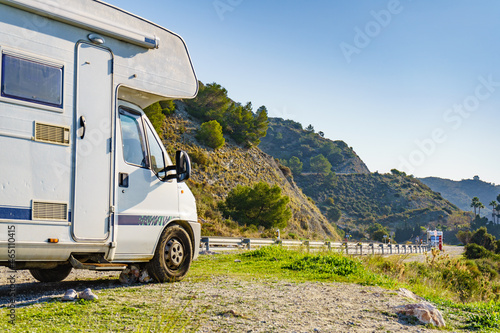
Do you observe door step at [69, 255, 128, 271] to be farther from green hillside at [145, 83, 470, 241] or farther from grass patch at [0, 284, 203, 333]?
green hillside at [145, 83, 470, 241]

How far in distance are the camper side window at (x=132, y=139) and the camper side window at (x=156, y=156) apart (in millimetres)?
179

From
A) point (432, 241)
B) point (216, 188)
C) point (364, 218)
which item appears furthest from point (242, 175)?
point (364, 218)

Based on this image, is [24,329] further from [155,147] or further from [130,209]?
[155,147]

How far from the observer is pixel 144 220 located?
7.06 metres

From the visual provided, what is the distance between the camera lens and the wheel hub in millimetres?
7582

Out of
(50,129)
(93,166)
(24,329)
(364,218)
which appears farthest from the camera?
(364,218)

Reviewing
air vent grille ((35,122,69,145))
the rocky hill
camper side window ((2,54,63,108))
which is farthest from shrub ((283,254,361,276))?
the rocky hill

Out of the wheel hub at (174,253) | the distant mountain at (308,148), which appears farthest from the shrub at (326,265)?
the distant mountain at (308,148)

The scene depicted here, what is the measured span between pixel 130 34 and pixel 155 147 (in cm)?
183

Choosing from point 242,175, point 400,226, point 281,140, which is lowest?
point 400,226

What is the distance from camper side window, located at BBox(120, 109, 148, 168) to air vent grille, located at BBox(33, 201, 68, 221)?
1356 mm

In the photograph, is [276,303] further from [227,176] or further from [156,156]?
[227,176]

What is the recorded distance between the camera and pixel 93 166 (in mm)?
6297

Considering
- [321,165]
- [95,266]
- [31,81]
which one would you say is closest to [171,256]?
[95,266]
